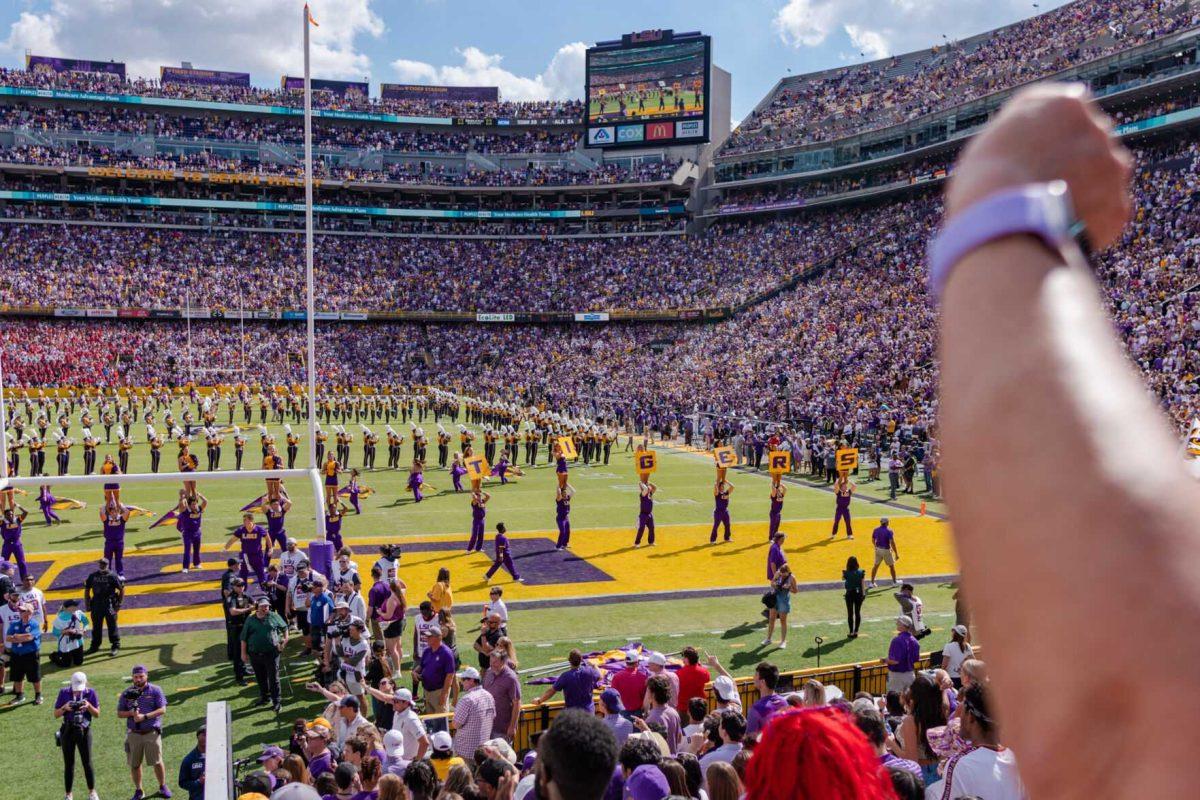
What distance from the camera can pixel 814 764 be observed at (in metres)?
1.92

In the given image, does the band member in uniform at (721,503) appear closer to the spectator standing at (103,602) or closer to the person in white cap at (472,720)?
the spectator standing at (103,602)

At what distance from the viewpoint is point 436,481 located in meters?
26.8

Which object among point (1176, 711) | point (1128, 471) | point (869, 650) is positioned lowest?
point (869, 650)

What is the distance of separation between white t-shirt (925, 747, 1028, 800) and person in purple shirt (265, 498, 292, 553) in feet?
45.6

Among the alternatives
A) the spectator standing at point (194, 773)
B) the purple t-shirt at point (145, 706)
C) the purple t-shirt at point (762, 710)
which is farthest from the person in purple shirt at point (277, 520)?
the purple t-shirt at point (762, 710)

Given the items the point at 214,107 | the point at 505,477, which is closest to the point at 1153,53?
the point at 505,477

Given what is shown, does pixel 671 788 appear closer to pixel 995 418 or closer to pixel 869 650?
pixel 995 418

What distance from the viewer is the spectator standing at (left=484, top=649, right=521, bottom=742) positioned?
25.6ft

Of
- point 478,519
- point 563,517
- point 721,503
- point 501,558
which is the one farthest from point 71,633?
point 721,503

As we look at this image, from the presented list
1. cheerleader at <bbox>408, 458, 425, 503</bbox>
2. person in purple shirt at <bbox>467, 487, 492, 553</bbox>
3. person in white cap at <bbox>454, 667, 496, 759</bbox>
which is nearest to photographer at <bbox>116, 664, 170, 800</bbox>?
person in white cap at <bbox>454, 667, 496, 759</bbox>

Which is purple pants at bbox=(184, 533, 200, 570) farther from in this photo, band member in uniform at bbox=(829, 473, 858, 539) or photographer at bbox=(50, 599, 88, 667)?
band member in uniform at bbox=(829, 473, 858, 539)

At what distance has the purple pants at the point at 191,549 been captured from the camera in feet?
52.9

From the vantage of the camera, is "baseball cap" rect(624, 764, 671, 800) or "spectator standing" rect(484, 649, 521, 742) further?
"spectator standing" rect(484, 649, 521, 742)

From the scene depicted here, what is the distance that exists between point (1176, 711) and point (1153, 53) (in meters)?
44.6
